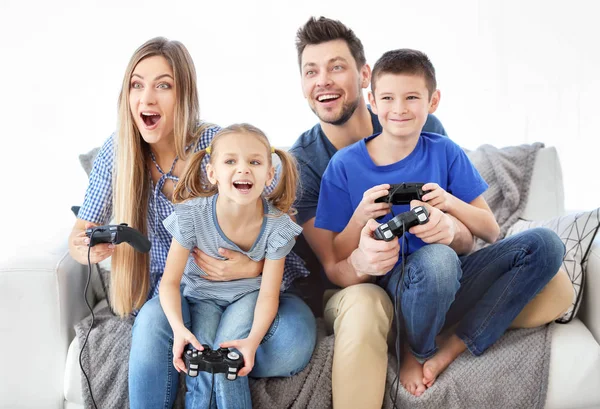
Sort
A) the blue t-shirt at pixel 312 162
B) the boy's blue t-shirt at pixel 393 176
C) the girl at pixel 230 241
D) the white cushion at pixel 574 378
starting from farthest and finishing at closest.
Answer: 1. the blue t-shirt at pixel 312 162
2. the boy's blue t-shirt at pixel 393 176
3. the white cushion at pixel 574 378
4. the girl at pixel 230 241

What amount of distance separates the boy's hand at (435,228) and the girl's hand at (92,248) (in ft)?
2.42

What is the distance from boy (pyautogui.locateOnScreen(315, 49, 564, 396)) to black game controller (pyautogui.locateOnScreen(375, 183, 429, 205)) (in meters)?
0.02

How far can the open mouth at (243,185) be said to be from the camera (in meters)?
1.52

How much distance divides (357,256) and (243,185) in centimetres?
32

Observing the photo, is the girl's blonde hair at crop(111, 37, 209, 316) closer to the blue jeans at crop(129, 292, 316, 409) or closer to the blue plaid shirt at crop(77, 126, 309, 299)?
the blue plaid shirt at crop(77, 126, 309, 299)

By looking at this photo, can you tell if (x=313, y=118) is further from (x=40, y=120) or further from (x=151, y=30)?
(x=40, y=120)

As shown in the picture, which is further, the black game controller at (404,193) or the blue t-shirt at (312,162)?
the blue t-shirt at (312,162)

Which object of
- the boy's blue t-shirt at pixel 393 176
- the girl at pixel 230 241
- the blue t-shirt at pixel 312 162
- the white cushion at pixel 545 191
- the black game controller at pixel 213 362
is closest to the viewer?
the black game controller at pixel 213 362

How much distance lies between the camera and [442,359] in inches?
62.1

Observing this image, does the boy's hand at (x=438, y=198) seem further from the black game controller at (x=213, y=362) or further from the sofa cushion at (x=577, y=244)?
the black game controller at (x=213, y=362)

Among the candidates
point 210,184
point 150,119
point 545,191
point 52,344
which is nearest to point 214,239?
point 210,184

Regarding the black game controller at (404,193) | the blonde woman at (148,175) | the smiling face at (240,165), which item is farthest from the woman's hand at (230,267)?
the black game controller at (404,193)

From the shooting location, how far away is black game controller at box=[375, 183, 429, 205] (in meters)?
Answer: 1.53

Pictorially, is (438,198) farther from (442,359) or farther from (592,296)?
(592,296)
